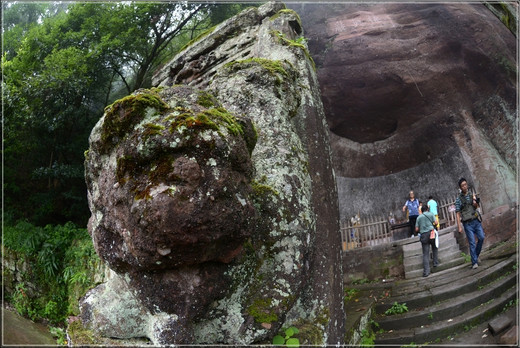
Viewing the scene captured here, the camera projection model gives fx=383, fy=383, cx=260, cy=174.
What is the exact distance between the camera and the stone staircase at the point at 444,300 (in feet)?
16.5

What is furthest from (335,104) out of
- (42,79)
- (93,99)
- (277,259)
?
(277,259)

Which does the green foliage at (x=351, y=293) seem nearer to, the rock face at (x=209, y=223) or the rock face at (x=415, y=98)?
the rock face at (x=209, y=223)

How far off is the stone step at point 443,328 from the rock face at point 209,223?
2966 mm

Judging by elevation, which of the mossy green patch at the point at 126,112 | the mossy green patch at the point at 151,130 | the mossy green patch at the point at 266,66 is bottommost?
the mossy green patch at the point at 266,66

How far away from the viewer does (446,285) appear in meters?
5.95

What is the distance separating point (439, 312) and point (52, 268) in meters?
6.77

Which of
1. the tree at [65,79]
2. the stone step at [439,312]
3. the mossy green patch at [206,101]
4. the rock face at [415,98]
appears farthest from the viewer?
the rock face at [415,98]

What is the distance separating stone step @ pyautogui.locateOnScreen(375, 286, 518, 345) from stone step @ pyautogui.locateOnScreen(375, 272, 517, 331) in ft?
0.22

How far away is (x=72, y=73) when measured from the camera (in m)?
7.92

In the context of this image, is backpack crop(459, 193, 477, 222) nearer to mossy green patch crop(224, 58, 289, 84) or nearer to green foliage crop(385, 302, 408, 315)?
green foliage crop(385, 302, 408, 315)

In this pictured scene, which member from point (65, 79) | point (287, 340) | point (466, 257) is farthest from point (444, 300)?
point (65, 79)

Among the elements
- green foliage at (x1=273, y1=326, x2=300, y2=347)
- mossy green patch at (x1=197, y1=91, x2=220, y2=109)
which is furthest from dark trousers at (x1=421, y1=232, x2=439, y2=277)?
mossy green patch at (x1=197, y1=91, x2=220, y2=109)

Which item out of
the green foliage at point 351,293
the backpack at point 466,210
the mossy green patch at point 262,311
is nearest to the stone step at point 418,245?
the green foliage at point 351,293

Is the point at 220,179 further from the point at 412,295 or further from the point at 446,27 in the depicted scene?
the point at 446,27
